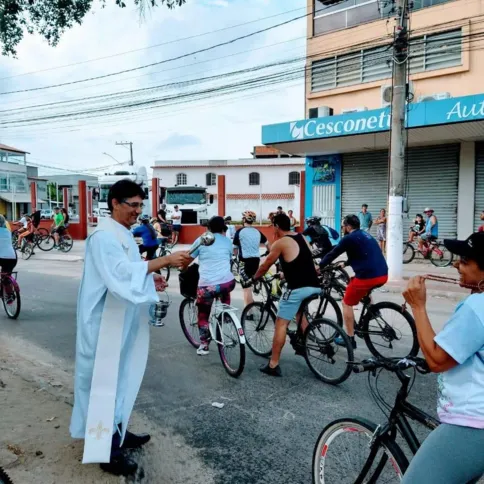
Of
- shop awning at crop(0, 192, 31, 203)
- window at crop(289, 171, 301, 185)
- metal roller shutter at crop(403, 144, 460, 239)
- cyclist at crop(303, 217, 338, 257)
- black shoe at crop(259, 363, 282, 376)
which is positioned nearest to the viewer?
black shoe at crop(259, 363, 282, 376)

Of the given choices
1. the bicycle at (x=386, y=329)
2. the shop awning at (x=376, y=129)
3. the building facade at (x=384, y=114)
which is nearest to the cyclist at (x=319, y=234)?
the bicycle at (x=386, y=329)

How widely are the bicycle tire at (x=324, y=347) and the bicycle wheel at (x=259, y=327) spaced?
680 mm

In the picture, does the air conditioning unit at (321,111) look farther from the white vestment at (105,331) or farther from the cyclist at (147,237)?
the white vestment at (105,331)

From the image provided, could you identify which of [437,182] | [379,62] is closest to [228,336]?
[437,182]

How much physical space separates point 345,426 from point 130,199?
6.30 ft

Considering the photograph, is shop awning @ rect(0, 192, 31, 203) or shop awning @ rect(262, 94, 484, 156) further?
shop awning @ rect(0, 192, 31, 203)

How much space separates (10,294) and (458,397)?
7751 millimetres

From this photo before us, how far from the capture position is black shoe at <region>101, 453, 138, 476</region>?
3258 mm

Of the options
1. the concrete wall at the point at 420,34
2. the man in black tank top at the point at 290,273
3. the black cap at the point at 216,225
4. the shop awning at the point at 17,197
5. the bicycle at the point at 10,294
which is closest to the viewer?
the man in black tank top at the point at 290,273

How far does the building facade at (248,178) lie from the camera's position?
44.8 meters

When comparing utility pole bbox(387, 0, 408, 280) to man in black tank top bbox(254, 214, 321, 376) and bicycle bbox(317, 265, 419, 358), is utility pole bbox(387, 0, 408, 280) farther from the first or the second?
man in black tank top bbox(254, 214, 321, 376)

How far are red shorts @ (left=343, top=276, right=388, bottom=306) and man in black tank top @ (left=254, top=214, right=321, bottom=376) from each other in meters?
0.93

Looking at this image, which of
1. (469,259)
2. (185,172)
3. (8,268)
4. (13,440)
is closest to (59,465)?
(13,440)

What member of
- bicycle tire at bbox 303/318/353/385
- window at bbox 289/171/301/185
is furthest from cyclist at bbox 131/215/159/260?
window at bbox 289/171/301/185
